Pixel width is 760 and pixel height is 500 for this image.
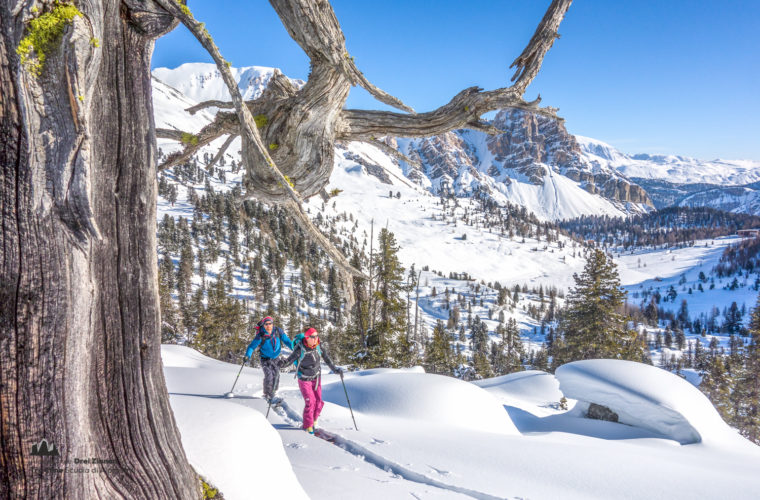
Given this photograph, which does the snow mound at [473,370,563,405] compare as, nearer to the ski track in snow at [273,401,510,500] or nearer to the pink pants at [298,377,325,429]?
the pink pants at [298,377,325,429]

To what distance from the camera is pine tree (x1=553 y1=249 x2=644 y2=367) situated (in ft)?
69.7

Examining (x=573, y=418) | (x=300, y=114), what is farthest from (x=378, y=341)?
(x=300, y=114)

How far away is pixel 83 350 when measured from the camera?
1.45 metres

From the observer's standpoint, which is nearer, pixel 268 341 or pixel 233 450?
pixel 233 450

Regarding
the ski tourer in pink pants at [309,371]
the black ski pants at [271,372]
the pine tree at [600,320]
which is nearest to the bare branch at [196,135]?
the ski tourer in pink pants at [309,371]

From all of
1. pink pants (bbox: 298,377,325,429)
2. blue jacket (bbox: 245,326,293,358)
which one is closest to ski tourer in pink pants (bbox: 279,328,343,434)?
pink pants (bbox: 298,377,325,429)

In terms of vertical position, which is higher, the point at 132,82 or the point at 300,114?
the point at 300,114

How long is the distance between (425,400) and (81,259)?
26.2 feet

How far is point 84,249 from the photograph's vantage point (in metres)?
1.40

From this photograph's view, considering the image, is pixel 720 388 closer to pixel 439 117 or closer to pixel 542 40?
pixel 542 40

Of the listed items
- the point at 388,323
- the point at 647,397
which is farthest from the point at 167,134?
the point at 388,323

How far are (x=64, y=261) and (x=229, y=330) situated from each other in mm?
34630

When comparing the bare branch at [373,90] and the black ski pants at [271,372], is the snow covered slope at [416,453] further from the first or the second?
the bare branch at [373,90]

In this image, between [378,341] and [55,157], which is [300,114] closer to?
[55,157]
